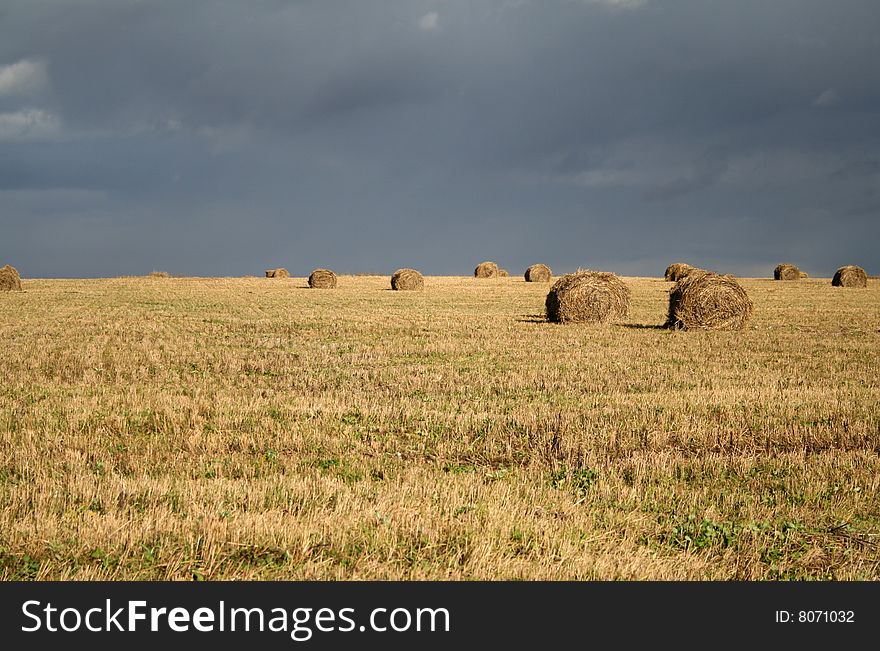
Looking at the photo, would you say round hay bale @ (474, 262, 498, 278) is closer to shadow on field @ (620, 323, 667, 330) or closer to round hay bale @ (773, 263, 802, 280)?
round hay bale @ (773, 263, 802, 280)

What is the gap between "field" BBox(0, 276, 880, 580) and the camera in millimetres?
5141

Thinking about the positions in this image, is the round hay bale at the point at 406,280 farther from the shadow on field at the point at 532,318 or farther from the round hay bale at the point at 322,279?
the shadow on field at the point at 532,318

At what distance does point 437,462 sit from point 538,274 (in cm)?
5477

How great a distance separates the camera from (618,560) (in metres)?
5.10

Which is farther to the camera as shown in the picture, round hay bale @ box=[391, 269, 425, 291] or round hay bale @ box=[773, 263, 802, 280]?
round hay bale @ box=[773, 263, 802, 280]

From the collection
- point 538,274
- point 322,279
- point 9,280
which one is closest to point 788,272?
point 538,274

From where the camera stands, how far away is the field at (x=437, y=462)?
202 inches

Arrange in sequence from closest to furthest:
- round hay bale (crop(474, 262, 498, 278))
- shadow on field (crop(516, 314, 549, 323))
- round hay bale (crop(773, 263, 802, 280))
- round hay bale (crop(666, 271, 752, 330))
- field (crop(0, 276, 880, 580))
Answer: field (crop(0, 276, 880, 580))
round hay bale (crop(666, 271, 752, 330))
shadow on field (crop(516, 314, 549, 323))
round hay bale (crop(773, 263, 802, 280))
round hay bale (crop(474, 262, 498, 278))

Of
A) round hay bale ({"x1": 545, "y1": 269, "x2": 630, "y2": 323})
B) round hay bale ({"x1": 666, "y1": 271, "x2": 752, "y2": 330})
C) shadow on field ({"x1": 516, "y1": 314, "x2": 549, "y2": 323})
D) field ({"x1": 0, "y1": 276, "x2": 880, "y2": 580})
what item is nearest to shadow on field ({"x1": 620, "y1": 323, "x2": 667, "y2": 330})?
round hay bale ({"x1": 666, "y1": 271, "x2": 752, "y2": 330})

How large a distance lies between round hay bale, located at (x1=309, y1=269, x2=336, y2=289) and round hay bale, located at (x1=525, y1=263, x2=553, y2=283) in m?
17.0

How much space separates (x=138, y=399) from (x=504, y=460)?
238 inches

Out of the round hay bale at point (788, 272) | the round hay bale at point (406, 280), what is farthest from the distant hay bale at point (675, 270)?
the round hay bale at point (406, 280)

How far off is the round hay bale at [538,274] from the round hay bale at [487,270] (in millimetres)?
9422
